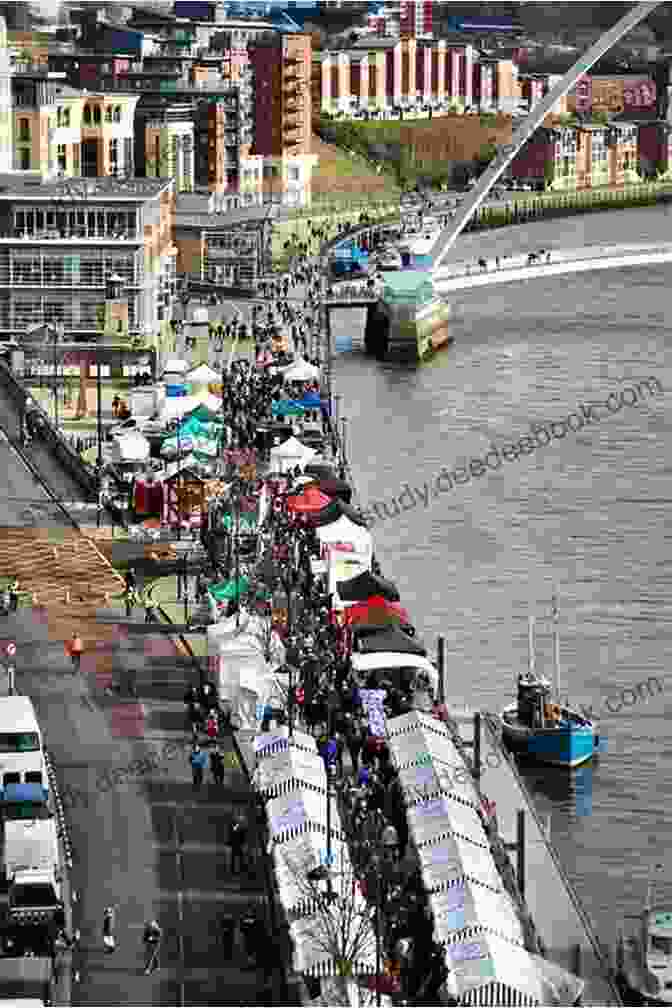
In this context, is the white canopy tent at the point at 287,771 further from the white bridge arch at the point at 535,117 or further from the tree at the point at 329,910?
the white bridge arch at the point at 535,117

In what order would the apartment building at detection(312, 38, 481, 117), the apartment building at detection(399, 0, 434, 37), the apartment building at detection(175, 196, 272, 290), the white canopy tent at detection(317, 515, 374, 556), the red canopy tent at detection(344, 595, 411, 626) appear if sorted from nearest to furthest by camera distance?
the red canopy tent at detection(344, 595, 411, 626) → the white canopy tent at detection(317, 515, 374, 556) → the apartment building at detection(175, 196, 272, 290) → the apartment building at detection(312, 38, 481, 117) → the apartment building at detection(399, 0, 434, 37)

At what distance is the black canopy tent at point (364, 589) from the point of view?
24812 millimetres

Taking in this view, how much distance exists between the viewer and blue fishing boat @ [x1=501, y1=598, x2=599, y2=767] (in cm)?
2230

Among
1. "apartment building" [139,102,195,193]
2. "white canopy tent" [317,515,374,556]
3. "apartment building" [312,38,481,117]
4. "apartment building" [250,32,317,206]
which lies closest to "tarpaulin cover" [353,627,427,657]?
"white canopy tent" [317,515,374,556]

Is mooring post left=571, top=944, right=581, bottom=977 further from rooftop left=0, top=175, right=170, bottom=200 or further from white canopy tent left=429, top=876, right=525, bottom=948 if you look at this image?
rooftop left=0, top=175, right=170, bottom=200

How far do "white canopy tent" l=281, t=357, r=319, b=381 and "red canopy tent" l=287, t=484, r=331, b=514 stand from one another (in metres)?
8.90

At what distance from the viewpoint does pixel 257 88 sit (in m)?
64.1

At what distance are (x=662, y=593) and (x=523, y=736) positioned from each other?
234 inches

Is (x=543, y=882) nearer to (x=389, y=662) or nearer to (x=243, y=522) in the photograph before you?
(x=389, y=662)

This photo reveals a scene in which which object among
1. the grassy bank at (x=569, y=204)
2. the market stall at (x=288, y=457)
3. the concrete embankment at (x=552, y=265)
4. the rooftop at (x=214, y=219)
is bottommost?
the grassy bank at (x=569, y=204)

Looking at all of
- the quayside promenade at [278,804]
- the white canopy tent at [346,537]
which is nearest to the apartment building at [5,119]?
the white canopy tent at [346,537]

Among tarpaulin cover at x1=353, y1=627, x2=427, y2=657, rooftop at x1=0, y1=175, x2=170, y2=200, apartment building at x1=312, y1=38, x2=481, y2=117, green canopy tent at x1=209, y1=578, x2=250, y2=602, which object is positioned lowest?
tarpaulin cover at x1=353, y1=627, x2=427, y2=657

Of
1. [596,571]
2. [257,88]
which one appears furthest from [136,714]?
[257,88]

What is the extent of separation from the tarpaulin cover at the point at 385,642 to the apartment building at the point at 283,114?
1537 inches
